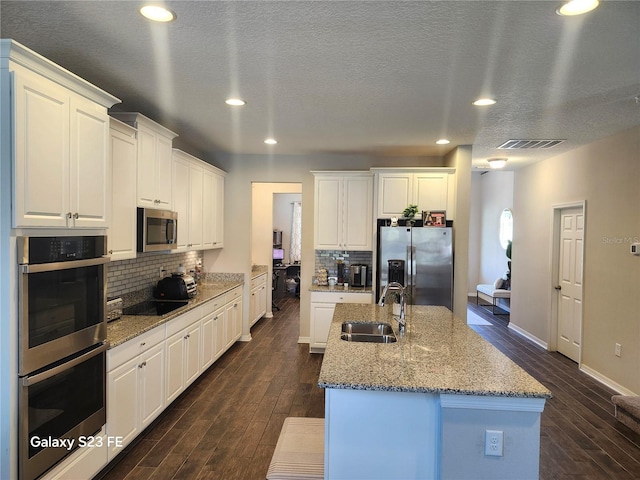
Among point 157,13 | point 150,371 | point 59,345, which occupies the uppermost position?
point 157,13

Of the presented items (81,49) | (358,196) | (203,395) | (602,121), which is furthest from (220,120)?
(602,121)

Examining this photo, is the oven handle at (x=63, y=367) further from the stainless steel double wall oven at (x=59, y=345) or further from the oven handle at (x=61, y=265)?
the oven handle at (x=61, y=265)

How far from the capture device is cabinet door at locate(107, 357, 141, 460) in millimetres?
2471

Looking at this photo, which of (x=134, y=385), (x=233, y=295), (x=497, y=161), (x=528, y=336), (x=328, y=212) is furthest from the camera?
(x=528, y=336)

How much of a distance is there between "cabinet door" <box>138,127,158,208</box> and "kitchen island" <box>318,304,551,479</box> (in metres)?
2.14

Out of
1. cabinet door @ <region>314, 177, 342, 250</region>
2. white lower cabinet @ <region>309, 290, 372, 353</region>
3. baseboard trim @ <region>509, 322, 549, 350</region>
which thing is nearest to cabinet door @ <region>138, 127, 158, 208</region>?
cabinet door @ <region>314, 177, 342, 250</region>

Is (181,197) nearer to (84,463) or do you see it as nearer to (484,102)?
(84,463)

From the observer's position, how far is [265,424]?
3.27 m

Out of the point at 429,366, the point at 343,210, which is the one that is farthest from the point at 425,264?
the point at 429,366

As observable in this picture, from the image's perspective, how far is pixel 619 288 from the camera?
4012mm

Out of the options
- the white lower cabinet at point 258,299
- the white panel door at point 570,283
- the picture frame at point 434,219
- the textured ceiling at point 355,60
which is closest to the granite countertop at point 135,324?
the textured ceiling at point 355,60

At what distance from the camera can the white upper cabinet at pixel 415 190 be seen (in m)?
4.88

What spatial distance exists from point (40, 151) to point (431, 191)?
4079 mm

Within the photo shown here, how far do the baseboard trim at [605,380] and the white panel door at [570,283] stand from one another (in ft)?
0.92
